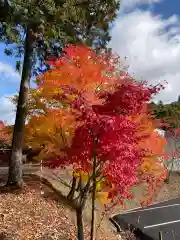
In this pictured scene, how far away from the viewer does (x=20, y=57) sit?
12828 mm

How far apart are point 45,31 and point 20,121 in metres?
3.45

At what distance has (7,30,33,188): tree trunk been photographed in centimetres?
1270

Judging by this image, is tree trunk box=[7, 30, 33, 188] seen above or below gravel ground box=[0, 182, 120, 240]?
above

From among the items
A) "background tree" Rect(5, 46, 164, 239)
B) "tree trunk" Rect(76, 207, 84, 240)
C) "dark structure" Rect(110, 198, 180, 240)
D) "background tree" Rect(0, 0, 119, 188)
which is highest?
"background tree" Rect(0, 0, 119, 188)

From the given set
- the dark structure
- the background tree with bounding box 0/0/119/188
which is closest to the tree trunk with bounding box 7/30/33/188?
the background tree with bounding box 0/0/119/188

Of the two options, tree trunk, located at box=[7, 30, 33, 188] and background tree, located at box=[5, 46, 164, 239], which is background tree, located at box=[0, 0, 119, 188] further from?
background tree, located at box=[5, 46, 164, 239]

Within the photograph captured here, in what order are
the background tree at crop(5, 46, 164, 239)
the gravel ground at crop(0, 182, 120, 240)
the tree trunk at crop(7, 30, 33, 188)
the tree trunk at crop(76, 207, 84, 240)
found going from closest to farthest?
the background tree at crop(5, 46, 164, 239) < the tree trunk at crop(76, 207, 84, 240) < the gravel ground at crop(0, 182, 120, 240) < the tree trunk at crop(7, 30, 33, 188)

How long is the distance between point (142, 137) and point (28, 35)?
22.6 feet

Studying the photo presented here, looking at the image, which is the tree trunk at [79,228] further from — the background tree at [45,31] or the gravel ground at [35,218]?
the background tree at [45,31]

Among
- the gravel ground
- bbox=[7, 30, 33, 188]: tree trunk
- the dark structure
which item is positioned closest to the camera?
the gravel ground

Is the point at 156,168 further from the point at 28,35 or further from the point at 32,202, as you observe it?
the point at 28,35

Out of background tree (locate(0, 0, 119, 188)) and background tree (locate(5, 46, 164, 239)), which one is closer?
background tree (locate(5, 46, 164, 239))

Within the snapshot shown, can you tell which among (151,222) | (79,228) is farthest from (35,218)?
(151,222)

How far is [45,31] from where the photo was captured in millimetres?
12133
